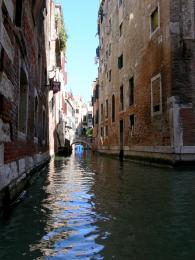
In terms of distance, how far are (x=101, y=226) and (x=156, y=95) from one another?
10.7m

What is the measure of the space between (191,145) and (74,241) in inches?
368

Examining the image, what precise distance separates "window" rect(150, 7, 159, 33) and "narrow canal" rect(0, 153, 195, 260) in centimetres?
978

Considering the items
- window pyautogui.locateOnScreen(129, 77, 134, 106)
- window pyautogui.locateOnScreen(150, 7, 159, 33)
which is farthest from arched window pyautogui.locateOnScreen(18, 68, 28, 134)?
window pyautogui.locateOnScreen(129, 77, 134, 106)

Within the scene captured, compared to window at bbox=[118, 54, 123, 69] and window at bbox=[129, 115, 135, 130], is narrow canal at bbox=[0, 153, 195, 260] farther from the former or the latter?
window at bbox=[118, 54, 123, 69]

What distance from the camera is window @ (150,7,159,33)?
14.1m

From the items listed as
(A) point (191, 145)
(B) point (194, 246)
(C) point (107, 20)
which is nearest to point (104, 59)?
(C) point (107, 20)

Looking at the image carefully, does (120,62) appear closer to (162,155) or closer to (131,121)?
(131,121)

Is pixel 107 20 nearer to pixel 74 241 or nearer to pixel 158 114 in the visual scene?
pixel 158 114

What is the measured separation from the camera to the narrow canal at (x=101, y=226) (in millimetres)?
2733

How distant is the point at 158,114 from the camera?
530 inches

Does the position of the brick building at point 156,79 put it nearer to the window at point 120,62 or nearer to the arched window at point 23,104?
the window at point 120,62

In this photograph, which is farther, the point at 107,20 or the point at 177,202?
the point at 107,20

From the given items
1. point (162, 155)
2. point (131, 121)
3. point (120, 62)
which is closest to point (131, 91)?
point (131, 121)

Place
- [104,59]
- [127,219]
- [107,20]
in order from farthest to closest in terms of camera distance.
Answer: [104,59]
[107,20]
[127,219]
